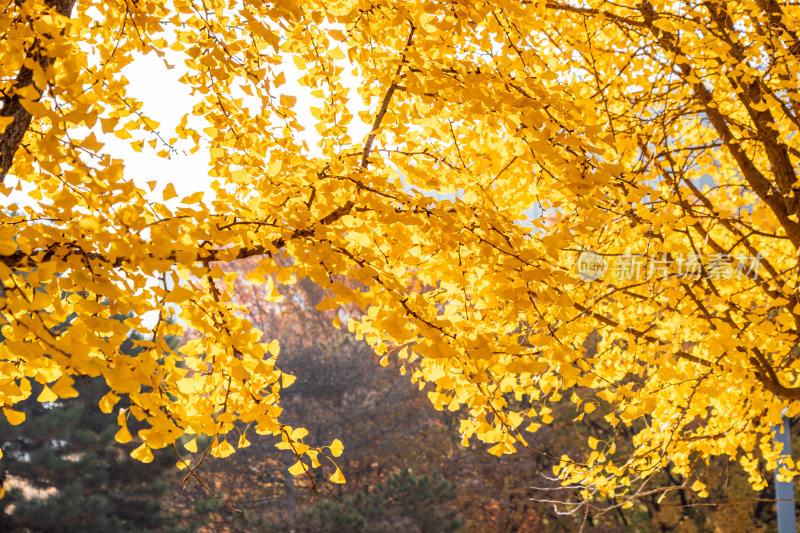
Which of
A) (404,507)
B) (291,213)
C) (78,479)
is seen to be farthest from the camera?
(404,507)

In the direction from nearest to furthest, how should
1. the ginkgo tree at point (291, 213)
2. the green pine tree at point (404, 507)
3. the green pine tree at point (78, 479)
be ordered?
1. the ginkgo tree at point (291, 213)
2. the green pine tree at point (78, 479)
3. the green pine tree at point (404, 507)

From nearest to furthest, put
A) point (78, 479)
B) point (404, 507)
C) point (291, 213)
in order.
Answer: point (291, 213) → point (78, 479) → point (404, 507)

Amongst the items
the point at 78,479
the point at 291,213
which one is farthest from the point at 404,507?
the point at 291,213

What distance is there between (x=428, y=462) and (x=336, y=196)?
10.4m

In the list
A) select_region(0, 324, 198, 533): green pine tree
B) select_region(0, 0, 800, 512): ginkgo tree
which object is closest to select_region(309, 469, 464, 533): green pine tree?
select_region(0, 324, 198, 533): green pine tree

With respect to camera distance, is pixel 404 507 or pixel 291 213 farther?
pixel 404 507

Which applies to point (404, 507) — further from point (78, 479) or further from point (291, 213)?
point (291, 213)

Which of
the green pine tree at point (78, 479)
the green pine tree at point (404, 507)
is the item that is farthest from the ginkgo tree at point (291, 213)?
the green pine tree at point (78, 479)

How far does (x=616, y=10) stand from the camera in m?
4.09

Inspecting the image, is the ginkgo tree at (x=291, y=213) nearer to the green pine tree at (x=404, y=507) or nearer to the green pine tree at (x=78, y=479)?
the green pine tree at (x=404, y=507)

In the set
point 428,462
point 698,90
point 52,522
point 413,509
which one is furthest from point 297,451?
point 428,462

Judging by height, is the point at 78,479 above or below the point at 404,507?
above

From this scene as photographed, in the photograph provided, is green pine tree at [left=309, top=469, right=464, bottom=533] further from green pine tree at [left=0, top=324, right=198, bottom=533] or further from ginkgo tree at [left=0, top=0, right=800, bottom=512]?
ginkgo tree at [left=0, top=0, right=800, bottom=512]

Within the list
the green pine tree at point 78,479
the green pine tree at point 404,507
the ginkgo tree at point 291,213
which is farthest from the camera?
the green pine tree at point 404,507
